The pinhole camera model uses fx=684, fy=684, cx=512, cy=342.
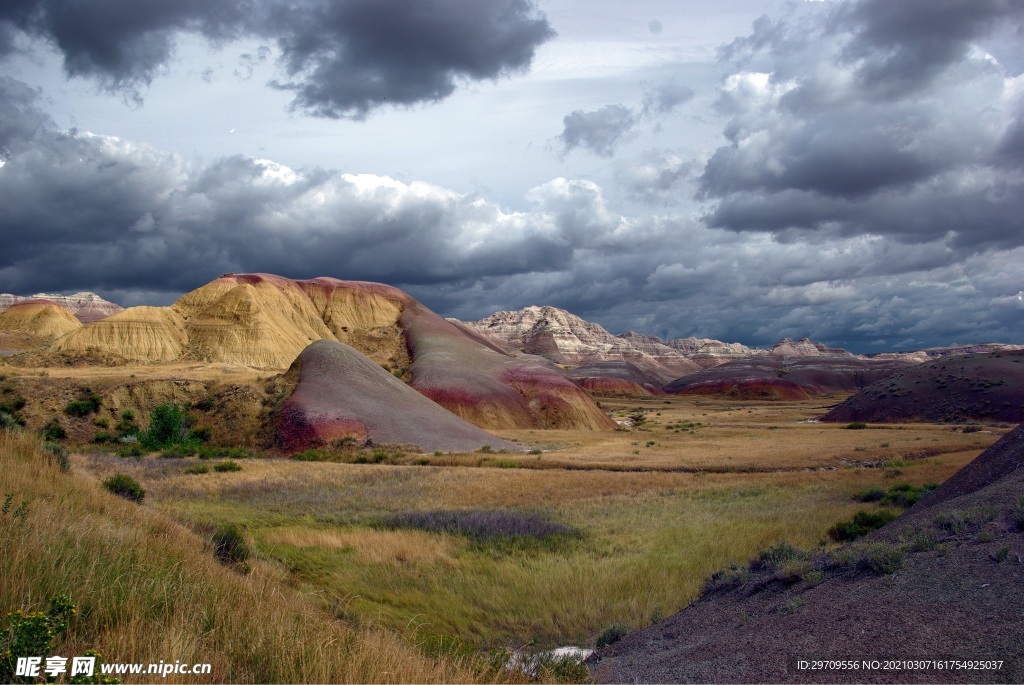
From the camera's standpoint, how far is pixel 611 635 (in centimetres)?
1012

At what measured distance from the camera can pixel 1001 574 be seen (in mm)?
7844

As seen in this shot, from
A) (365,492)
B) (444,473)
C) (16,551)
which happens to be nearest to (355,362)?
(444,473)

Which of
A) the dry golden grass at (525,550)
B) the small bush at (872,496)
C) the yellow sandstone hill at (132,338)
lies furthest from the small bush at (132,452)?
the yellow sandstone hill at (132,338)

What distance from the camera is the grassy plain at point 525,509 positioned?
1166 cm

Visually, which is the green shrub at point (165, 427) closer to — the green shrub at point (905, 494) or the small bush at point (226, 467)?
the small bush at point (226, 467)

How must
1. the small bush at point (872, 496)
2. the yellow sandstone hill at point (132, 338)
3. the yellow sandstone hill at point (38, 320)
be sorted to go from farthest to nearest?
the yellow sandstone hill at point (38, 320)
the yellow sandstone hill at point (132, 338)
the small bush at point (872, 496)

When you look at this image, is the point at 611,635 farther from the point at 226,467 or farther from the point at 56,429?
the point at 56,429

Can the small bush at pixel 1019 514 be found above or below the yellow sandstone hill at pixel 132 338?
below

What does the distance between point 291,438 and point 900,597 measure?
45.3 m

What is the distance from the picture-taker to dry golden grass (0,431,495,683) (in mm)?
5383

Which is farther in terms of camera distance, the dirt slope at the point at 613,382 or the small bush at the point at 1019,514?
the dirt slope at the point at 613,382

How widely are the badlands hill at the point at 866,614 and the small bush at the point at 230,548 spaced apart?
6.45 metres

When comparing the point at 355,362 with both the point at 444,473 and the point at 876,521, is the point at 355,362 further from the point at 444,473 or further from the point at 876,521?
the point at 876,521

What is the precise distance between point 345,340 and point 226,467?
244 feet
